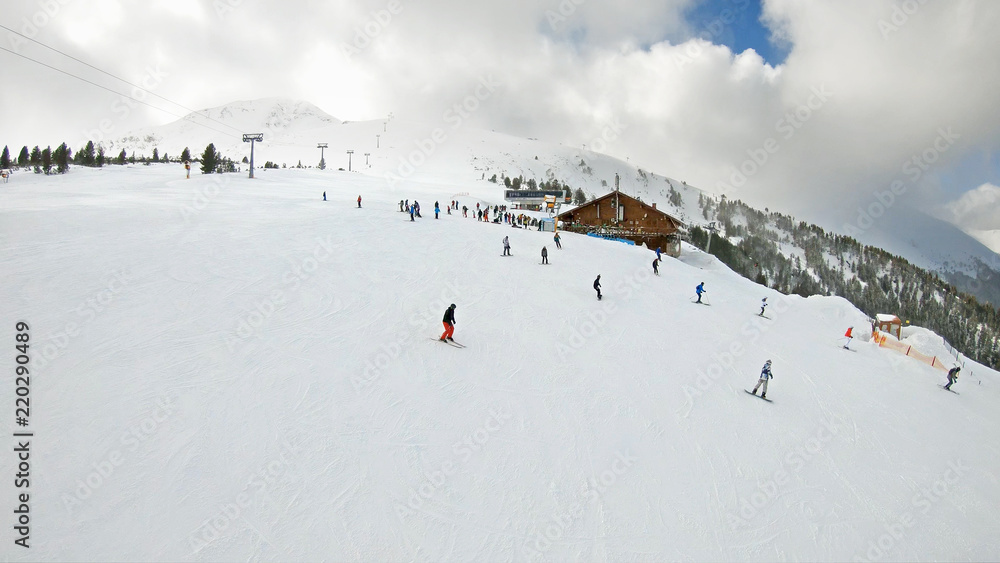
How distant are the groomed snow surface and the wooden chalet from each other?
2498cm

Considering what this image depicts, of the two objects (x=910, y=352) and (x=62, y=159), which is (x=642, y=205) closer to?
(x=910, y=352)

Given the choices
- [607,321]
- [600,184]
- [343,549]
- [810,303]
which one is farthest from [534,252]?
[600,184]

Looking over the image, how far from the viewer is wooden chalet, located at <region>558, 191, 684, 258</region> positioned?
42.0 metres

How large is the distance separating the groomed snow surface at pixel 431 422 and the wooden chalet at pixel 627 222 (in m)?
25.0

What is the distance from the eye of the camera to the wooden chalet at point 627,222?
4197cm

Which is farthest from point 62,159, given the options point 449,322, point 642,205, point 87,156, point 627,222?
point 642,205

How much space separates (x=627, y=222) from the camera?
1759 inches

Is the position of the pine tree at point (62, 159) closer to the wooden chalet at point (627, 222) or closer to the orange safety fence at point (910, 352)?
the wooden chalet at point (627, 222)

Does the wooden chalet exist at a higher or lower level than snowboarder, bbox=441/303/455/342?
higher

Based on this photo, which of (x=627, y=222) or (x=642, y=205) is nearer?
(x=642, y=205)

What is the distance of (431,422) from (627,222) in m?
40.4

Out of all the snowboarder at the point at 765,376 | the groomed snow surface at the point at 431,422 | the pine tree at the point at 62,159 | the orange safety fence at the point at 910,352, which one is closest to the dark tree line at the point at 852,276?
the orange safety fence at the point at 910,352

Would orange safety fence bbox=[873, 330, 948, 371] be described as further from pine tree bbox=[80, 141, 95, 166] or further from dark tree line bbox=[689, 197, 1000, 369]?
dark tree line bbox=[689, 197, 1000, 369]

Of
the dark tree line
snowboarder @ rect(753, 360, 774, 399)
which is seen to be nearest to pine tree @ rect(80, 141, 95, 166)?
snowboarder @ rect(753, 360, 774, 399)
